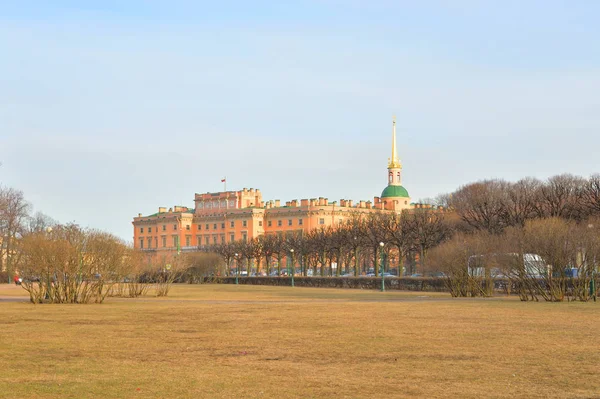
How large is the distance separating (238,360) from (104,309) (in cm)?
1954

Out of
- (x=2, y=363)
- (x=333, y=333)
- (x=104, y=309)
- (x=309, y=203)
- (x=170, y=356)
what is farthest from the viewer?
(x=309, y=203)

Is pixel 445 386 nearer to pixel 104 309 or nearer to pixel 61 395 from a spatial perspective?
pixel 61 395

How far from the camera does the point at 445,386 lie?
14.2m

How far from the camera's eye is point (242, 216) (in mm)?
161625

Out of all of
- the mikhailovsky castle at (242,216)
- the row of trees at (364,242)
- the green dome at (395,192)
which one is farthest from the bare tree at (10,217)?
the green dome at (395,192)

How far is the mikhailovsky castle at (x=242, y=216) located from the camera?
15538 centimetres

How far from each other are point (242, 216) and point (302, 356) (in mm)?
143755

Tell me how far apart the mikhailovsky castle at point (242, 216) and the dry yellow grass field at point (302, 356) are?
124 meters

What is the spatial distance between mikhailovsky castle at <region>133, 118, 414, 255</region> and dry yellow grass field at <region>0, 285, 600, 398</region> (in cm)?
12430

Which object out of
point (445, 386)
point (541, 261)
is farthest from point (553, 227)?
point (445, 386)

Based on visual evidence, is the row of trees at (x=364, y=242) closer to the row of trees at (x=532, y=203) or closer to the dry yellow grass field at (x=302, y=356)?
the row of trees at (x=532, y=203)

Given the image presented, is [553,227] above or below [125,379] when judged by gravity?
above

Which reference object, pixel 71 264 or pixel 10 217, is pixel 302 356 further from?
pixel 10 217

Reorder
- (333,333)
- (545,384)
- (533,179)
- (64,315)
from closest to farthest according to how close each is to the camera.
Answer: (545,384)
(333,333)
(64,315)
(533,179)
